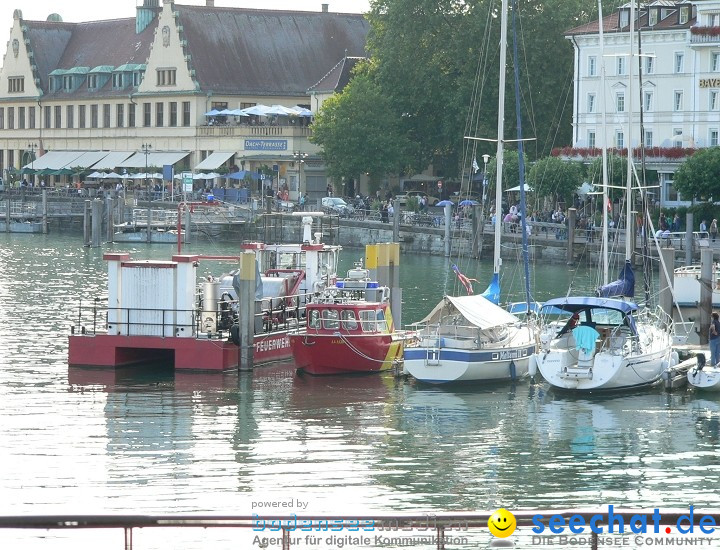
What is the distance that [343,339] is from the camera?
43688 millimetres

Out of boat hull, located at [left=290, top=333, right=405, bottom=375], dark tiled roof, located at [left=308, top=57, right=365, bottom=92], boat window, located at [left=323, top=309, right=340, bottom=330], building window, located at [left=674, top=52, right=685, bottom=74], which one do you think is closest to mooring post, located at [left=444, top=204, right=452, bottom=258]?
building window, located at [left=674, top=52, right=685, bottom=74]

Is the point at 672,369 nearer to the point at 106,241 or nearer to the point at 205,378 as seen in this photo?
the point at 205,378

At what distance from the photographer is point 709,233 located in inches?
3201

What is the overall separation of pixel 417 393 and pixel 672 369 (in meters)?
6.64

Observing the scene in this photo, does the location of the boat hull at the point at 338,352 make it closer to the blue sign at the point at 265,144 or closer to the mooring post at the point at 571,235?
the mooring post at the point at 571,235

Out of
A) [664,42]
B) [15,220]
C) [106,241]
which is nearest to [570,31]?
[664,42]

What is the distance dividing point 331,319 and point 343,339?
624 millimetres

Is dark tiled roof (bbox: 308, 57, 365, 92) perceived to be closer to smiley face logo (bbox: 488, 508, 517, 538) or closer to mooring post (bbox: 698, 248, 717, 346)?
mooring post (bbox: 698, 248, 717, 346)

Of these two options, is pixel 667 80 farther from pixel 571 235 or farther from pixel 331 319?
pixel 331 319

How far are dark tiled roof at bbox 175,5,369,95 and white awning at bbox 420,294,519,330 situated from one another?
82.6 meters

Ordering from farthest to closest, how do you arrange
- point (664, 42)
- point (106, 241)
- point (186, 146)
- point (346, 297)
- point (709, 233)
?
point (186, 146)
point (106, 241)
point (664, 42)
point (709, 233)
point (346, 297)

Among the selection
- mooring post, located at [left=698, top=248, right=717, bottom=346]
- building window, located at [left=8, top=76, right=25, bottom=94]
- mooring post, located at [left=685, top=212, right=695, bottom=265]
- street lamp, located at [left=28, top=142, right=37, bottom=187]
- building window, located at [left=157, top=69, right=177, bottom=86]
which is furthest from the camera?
building window, located at [left=8, top=76, right=25, bottom=94]

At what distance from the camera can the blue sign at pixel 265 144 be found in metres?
120

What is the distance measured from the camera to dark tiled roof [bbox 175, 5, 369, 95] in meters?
125
